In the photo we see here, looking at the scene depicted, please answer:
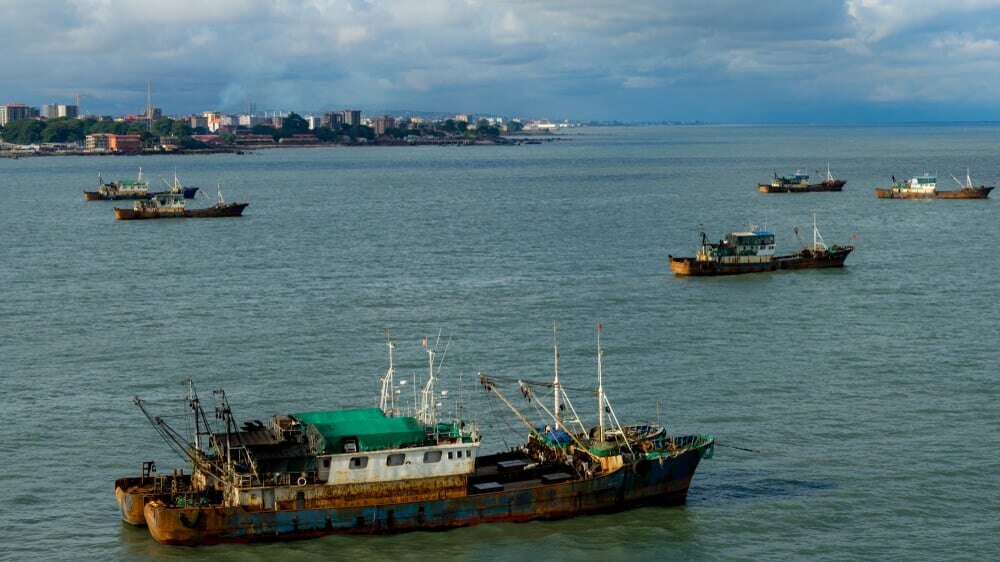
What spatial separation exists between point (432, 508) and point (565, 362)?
21.9m

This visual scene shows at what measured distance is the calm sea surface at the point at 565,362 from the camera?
39.8 metres

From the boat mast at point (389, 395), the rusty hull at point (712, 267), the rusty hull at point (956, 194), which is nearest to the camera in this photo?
the boat mast at point (389, 395)

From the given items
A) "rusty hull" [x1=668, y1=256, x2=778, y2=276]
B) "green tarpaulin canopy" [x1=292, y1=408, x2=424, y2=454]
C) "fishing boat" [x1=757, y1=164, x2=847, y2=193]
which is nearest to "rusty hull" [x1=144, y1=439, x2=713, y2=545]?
"green tarpaulin canopy" [x1=292, y1=408, x2=424, y2=454]

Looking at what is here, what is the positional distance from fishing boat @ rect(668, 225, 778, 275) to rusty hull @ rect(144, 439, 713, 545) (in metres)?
50.1

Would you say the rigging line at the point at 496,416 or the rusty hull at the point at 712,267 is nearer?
the rigging line at the point at 496,416

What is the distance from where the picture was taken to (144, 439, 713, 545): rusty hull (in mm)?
38062

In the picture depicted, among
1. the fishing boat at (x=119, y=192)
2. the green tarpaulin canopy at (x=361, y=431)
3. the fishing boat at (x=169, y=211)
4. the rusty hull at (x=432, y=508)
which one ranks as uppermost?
the fishing boat at (x=119, y=192)

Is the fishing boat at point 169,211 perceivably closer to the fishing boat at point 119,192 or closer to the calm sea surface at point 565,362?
the calm sea surface at point 565,362

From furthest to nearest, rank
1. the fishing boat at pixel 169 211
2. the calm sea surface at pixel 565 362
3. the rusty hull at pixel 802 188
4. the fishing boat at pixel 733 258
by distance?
1. the rusty hull at pixel 802 188
2. the fishing boat at pixel 169 211
3. the fishing boat at pixel 733 258
4. the calm sea surface at pixel 565 362

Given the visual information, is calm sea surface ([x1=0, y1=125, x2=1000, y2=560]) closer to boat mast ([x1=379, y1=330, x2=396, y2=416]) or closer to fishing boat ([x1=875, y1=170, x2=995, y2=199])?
boat mast ([x1=379, y1=330, x2=396, y2=416])

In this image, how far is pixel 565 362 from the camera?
198ft

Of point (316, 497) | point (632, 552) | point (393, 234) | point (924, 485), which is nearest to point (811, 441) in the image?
point (924, 485)

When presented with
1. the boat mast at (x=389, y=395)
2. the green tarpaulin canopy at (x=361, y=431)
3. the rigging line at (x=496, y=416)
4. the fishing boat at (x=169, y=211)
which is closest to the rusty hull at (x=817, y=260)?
the boat mast at (x=389, y=395)

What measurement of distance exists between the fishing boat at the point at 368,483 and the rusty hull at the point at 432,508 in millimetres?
33
